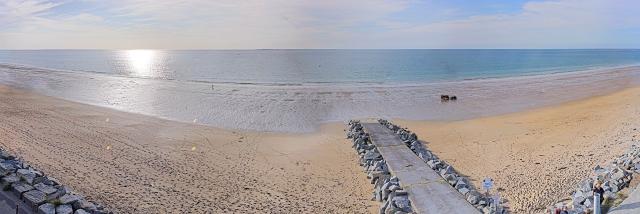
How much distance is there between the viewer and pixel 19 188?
9.00 meters

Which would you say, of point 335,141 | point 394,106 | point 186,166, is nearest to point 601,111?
point 394,106

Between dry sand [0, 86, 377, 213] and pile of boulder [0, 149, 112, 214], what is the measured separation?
1123 millimetres

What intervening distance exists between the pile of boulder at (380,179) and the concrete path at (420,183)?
19 centimetres

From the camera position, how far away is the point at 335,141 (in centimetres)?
1767

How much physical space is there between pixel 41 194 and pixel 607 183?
11.6 m

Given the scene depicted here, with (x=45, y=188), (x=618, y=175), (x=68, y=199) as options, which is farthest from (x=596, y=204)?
(x=45, y=188)

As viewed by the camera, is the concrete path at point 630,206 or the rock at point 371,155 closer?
the concrete path at point 630,206

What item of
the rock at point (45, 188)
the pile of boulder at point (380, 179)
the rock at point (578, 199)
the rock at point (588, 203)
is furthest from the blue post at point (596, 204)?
the rock at point (45, 188)

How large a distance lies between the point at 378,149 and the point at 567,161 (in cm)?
564

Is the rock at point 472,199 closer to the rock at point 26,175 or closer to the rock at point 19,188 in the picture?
the rock at point 19,188

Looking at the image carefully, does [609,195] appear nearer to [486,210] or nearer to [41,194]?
[486,210]

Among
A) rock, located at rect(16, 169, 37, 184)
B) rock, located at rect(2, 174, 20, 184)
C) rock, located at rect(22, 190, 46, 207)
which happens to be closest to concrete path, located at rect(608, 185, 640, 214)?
rock, located at rect(22, 190, 46, 207)

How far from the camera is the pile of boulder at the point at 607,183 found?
A: 27.7 ft

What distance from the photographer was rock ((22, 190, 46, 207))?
27.5 ft
